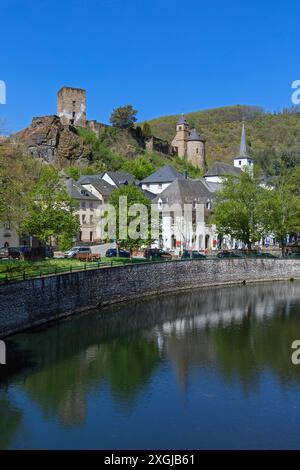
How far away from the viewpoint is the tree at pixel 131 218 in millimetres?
50906

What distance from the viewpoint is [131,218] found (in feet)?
172

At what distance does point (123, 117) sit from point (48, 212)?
71.0m

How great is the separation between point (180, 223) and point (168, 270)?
2158cm

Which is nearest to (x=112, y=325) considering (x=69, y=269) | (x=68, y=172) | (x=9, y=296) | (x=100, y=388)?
(x=69, y=269)

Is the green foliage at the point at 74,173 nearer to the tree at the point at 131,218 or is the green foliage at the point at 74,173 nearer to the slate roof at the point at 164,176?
the slate roof at the point at 164,176

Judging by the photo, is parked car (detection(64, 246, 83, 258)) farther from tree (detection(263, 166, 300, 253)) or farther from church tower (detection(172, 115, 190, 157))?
church tower (detection(172, 115, 190, 157))

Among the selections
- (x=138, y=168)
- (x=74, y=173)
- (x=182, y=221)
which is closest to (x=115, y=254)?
(x=182, y=221)

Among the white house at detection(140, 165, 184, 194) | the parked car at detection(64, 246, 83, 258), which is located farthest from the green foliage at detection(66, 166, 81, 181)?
the parked car at detection(64, 246, 83, 258)

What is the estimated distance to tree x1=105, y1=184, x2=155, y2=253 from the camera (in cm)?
5091

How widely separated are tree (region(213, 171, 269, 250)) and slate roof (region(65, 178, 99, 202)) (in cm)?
1814

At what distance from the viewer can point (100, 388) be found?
24250 mm

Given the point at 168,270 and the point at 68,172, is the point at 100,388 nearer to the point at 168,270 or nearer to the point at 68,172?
the point at 168,270

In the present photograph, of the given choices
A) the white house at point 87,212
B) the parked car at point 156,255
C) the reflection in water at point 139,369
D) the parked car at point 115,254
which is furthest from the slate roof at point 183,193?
the reflection in water at point 139,369

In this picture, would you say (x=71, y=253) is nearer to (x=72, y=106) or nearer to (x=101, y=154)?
(x=101, y=154)
